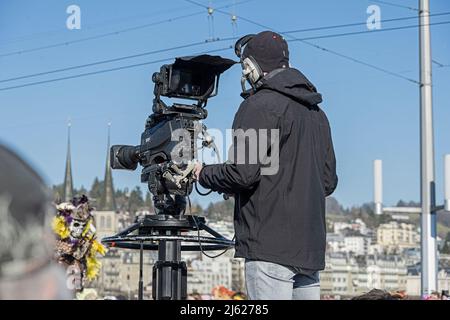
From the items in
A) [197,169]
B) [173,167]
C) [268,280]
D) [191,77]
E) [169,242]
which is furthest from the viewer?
[191,77]

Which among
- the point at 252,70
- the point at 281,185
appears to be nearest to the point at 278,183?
the point at 281,185

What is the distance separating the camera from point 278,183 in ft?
10.1

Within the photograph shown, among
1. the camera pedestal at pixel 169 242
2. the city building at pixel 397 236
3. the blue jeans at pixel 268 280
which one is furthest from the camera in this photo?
the city building at pixel 397 236

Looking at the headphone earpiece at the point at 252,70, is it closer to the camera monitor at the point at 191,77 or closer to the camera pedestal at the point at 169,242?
the camera monitor at the point at 191,77

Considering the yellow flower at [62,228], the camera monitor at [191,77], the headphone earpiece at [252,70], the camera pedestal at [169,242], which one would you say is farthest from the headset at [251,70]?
the yellow flower at [62,228]

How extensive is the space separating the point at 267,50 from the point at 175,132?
1.99ft

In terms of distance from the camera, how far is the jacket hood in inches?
124

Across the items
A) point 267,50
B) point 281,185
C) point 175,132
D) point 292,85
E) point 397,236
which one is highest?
point 267,50

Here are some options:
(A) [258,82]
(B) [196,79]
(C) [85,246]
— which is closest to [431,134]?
(C) [85,246]

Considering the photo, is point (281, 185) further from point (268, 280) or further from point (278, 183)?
point (268, 280)

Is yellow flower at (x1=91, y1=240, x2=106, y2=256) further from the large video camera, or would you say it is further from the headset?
the headset

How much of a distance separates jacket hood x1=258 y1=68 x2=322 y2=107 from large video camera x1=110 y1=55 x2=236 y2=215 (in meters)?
0.51

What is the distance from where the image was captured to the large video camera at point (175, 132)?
3.59 m
